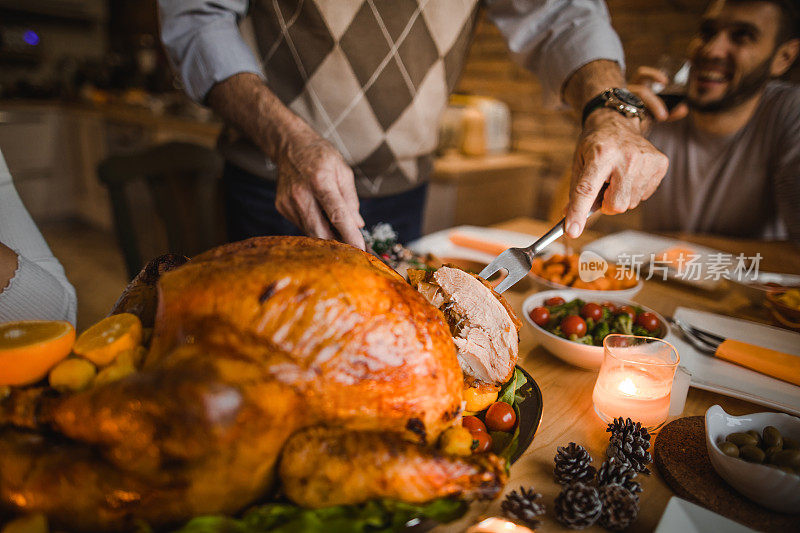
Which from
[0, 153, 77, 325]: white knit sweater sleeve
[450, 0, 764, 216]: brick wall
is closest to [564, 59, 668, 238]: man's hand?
[0, 153, 77, 325]: white knit sweater sleeve

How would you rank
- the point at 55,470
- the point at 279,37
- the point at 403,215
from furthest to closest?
the point at 403,215 → the point at 279,37 → the point at 55,470

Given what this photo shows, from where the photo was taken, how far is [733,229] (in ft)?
8.19

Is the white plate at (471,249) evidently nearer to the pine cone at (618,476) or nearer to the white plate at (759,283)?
the white plate at (759,283)

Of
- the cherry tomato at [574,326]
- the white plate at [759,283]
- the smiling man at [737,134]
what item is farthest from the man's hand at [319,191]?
the smiling man at [737,134]

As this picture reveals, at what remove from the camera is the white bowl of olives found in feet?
1.88

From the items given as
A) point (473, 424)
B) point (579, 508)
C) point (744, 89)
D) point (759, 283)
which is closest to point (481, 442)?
point (473, 424)

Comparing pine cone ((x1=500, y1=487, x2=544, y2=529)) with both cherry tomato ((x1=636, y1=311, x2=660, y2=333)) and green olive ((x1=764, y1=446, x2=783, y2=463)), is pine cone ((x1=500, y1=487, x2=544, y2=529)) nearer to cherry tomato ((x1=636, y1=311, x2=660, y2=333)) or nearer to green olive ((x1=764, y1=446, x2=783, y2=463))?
green olive ((x1=764, y1=446, x2=783, y2=463))

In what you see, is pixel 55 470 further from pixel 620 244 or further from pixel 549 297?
pixel 620 244

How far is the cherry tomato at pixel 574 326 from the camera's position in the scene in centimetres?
95

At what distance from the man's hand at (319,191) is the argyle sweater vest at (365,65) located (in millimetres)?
406

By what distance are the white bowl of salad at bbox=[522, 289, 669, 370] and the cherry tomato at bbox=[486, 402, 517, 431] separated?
0.26 m

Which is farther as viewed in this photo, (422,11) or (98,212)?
(98,212)

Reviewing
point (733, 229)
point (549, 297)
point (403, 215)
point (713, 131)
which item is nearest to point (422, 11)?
point (403, 215)

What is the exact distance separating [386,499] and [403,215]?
1237 millimetres
